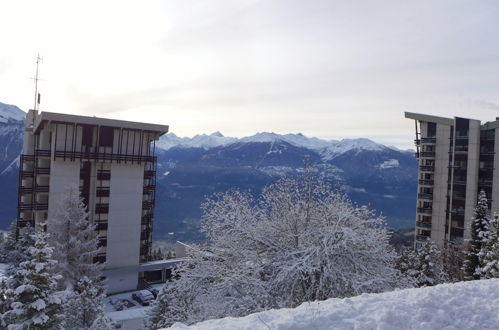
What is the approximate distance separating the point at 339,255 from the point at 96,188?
3359cm

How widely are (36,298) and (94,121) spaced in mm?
26651

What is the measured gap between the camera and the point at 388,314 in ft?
27.0

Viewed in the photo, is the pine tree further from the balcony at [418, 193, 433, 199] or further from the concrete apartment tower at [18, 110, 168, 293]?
the concrete apartment tower at [18, 110, 168, 293]

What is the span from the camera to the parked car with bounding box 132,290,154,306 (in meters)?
39.0

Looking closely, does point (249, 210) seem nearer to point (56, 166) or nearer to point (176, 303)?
point (176, 303)

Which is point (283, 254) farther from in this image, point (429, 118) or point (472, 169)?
point (429, 118)

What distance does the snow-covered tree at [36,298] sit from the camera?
16.6 metres

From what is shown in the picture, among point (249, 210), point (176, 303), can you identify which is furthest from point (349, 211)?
point (176, 303)

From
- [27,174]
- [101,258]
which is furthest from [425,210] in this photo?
[27,174]

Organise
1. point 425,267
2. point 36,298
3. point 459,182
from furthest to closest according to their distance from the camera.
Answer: point 459,182 → point 425,267 → point 36,298

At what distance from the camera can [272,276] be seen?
51.1 feet

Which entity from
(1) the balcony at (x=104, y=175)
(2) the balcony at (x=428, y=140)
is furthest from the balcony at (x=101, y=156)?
→ (2) the balcony at (x=428, y=140)

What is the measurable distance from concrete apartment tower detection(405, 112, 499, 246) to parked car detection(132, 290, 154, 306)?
39.3m

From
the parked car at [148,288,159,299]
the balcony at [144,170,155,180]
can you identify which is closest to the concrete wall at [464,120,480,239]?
the parked car at [148,288,159,299]
